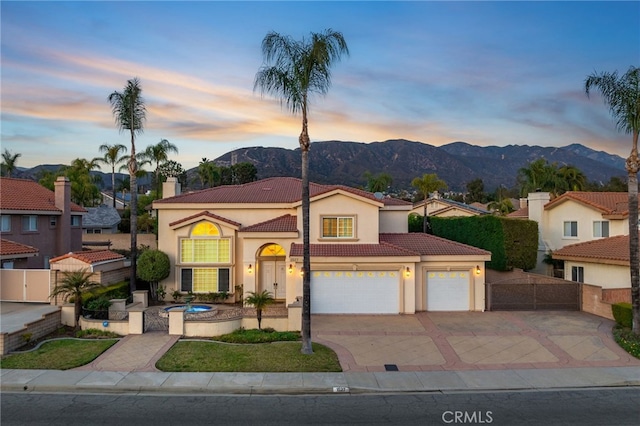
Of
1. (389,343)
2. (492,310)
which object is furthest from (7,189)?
(492,310)

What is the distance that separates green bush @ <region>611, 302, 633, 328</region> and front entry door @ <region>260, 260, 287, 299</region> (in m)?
15.7

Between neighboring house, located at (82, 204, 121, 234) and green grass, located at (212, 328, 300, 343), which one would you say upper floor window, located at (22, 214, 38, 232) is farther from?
neighboring house, located at (82, 204, 121, 234)

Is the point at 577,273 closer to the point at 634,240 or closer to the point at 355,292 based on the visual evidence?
the point at 634,240

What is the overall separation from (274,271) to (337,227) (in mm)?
4531

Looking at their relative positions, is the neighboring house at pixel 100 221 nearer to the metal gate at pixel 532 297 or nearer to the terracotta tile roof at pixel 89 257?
the terracotta tile roof at pixel 89 257

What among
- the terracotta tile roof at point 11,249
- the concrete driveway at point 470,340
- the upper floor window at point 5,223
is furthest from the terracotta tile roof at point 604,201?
the upper floor window at point 5,223

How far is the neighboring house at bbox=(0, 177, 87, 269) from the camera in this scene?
87.1 feet

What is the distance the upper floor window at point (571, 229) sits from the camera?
102 feet

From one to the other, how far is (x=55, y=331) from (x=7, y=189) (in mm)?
15725

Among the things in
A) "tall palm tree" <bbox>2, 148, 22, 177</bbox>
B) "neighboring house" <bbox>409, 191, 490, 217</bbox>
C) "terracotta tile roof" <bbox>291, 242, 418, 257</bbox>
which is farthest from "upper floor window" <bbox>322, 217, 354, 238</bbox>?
"tall palm tree" <bbox>2, 148, 22, 177</bbox>

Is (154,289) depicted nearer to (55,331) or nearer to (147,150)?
(55,331)

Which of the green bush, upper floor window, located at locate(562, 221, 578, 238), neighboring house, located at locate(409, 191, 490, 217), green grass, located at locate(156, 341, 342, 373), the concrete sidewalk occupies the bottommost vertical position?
the concrete sidewalk

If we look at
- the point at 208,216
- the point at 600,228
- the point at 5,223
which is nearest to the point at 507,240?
the point at 600,228

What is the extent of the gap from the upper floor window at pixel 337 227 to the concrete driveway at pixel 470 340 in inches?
173
